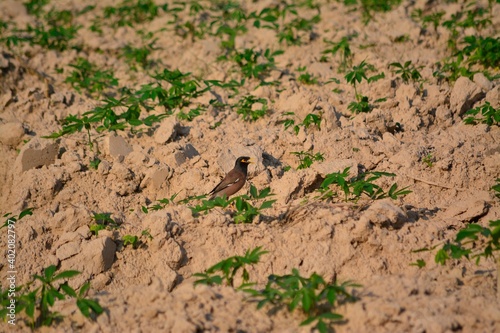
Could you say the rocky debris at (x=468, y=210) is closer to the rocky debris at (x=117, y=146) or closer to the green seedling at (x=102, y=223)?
the green seedling at (x=102, y=223)

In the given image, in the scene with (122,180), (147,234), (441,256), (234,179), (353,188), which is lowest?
(122,180)

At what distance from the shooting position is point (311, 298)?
4016mm

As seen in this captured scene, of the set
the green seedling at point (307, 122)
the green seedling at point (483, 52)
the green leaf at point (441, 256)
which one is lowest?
the green seedling at point (307, 122)

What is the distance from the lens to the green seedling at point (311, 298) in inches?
155

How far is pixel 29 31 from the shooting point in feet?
33.1

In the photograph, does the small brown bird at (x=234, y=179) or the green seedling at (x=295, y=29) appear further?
the green seedling at (x=295, y=29)

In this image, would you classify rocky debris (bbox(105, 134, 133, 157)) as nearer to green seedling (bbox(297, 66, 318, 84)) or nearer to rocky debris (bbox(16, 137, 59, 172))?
rocky debris (bbox(16, 137, 59, 172))

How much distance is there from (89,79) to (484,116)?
585cm

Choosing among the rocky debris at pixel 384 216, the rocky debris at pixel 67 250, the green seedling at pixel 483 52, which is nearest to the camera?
the rocky debris at pixel 384 216

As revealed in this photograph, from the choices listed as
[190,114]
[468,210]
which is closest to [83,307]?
[468,210]

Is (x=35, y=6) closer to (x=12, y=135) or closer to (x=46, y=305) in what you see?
(x=12, y=135)

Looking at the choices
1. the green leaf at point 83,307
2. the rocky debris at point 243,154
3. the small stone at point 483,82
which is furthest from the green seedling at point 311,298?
the small stone at point 483,82

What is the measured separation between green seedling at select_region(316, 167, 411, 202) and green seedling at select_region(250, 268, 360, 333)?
1.56m

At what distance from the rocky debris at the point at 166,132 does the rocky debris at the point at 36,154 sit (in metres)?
1.27
